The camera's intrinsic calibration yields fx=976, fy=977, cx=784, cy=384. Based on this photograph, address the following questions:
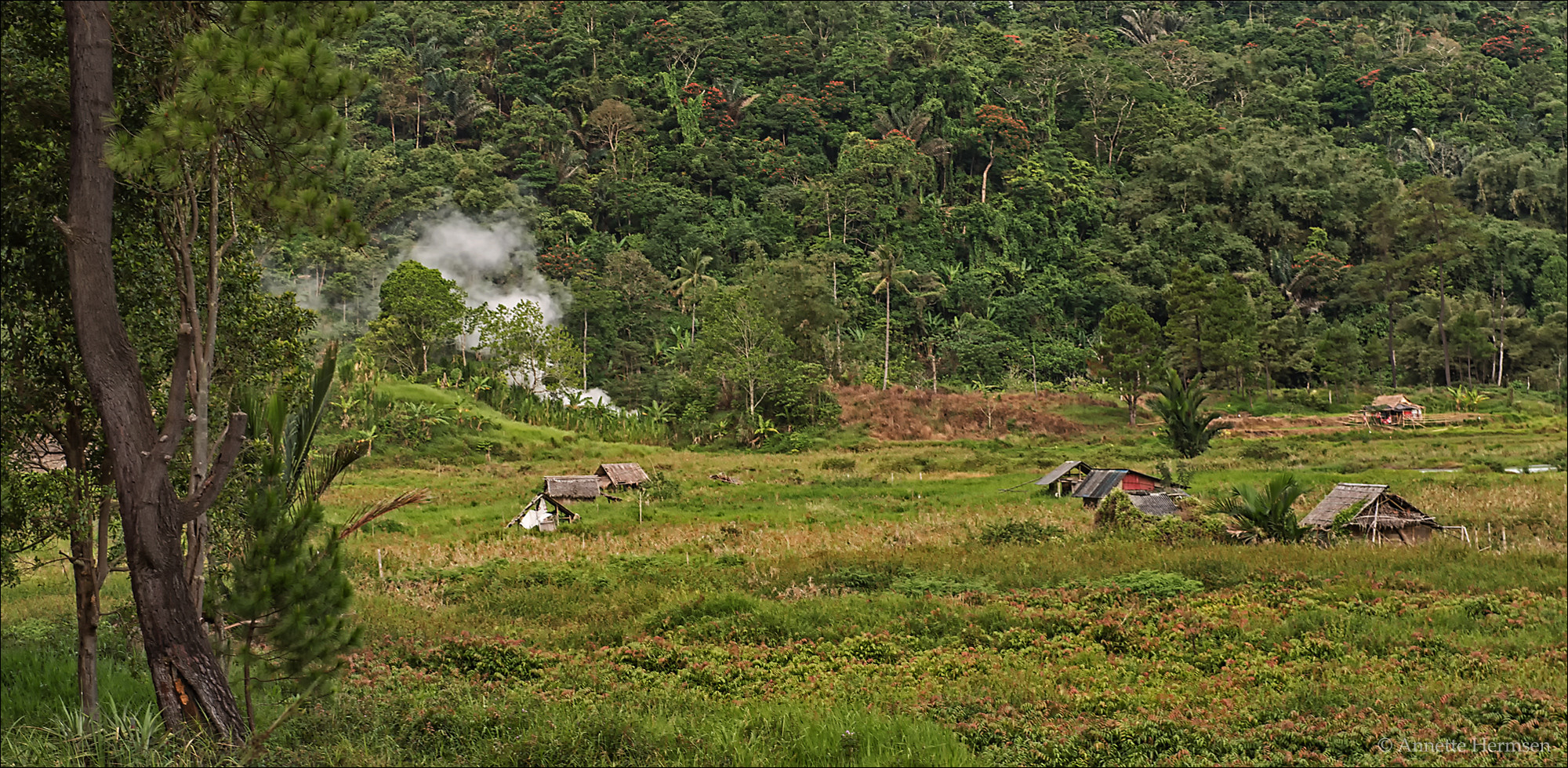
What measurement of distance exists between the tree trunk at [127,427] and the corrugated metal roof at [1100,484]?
65.7 feet

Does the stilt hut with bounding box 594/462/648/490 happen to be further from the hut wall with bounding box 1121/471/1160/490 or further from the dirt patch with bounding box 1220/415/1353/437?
the dirt patch with bounding box 1220/415/1353/437

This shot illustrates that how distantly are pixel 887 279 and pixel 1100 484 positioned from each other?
3591 cm

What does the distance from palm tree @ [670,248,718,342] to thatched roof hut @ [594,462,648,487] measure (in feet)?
102

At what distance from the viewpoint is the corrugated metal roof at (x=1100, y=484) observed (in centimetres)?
2366

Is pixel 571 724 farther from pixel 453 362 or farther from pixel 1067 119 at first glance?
pixel 1067 119

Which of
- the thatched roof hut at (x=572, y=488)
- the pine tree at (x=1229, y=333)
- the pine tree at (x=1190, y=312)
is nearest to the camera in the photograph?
the thatched roof hut at (x=572, y=488)

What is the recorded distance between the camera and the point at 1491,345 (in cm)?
5559

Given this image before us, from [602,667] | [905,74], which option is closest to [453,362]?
[602,667]

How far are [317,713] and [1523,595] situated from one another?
15.8 m

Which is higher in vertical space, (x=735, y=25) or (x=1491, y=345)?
(x=735, y=25)

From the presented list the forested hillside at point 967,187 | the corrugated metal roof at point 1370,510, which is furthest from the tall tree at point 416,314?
the corrugated metal roof at point 1370,510

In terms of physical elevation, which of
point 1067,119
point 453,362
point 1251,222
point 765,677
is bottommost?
point 765,677

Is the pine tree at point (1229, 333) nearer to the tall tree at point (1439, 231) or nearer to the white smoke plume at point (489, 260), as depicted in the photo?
the tall tree at point (1439, 231)

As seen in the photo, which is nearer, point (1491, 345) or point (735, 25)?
point (1491, 345)
